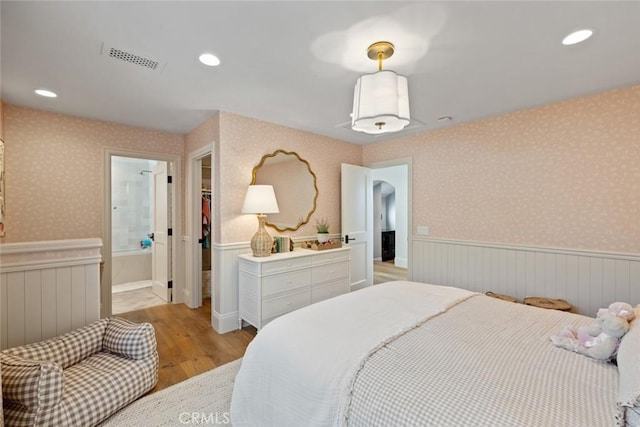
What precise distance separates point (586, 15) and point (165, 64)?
2597mm

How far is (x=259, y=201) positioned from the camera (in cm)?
295

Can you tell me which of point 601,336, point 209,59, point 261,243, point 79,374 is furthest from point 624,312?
point 79,374

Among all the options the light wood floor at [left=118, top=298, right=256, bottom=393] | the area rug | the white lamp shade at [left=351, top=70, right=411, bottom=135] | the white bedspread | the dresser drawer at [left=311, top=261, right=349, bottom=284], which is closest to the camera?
the white bedspread

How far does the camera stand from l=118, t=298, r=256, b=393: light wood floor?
2.29 metres

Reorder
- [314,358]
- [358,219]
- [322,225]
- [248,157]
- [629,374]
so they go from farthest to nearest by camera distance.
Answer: [358,219] → [322,225] → [248,157] → [314,358] → [629,374]

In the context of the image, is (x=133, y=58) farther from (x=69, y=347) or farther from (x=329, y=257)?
(x=329, y=257)

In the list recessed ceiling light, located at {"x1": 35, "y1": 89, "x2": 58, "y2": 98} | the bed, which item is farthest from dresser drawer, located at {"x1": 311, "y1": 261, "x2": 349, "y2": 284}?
recessed ceiling light, located at {"x1": 35, "y1": 89, "x2": 58, "y2": 98}

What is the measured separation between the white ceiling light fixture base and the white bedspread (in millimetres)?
1150

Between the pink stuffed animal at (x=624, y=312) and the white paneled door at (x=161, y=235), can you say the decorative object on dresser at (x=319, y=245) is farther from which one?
the pink stuffed animal at (x=624, y=312)

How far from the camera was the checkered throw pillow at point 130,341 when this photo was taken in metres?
1.96

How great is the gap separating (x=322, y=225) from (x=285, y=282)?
1.15 meters

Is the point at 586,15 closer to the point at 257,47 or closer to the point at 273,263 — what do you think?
the point at 257,47

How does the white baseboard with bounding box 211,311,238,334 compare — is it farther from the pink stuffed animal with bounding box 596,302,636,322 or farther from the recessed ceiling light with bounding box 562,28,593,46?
the recessed ceiling light with bounding box 562,28,593,46

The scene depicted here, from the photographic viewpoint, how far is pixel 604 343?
1.17m
